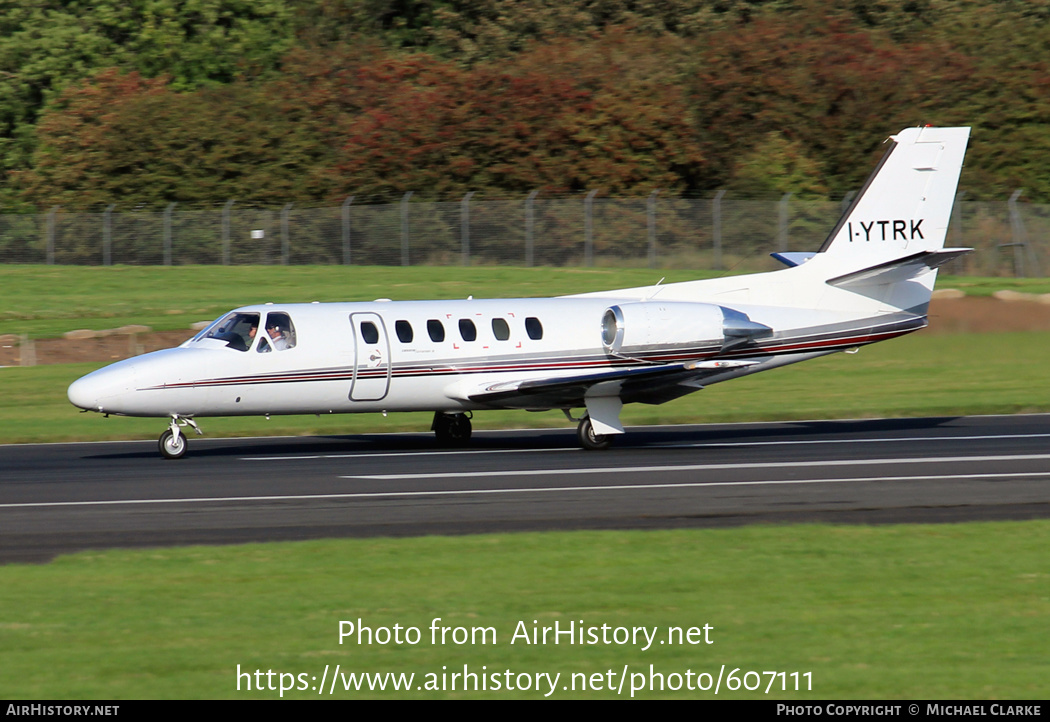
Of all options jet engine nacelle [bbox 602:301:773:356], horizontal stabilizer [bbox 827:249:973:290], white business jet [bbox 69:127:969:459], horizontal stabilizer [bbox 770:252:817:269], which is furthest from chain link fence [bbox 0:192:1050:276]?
jet engine nacelle [bbox 602:301:773:356]

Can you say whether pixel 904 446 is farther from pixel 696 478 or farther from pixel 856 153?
pixel 856 153

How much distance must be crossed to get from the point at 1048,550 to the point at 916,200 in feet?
38.9

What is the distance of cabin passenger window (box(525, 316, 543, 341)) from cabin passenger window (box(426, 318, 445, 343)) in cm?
135

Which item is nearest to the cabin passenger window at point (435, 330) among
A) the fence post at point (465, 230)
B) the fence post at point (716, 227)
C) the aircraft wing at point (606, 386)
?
the aircraft wing at point (606, 386)

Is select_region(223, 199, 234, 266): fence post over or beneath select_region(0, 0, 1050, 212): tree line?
beneath

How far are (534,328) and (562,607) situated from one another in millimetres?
11249

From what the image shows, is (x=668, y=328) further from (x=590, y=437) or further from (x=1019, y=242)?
(x=1019, y=242)

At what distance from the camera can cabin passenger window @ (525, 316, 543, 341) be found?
2042 cm

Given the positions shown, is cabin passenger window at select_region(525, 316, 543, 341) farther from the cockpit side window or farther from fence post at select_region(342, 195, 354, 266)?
fence post at select_region(342, 195, 354, 266)

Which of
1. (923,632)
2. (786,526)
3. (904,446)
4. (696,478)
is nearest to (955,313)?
(904,446)

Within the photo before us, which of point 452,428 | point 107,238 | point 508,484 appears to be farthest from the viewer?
point 107,238

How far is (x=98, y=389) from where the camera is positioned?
18125 millimetres

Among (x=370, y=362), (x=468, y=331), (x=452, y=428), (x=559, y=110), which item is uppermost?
(x=559, y=110)

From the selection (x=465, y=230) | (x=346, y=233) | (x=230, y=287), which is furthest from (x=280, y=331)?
(x=346, y=233)
